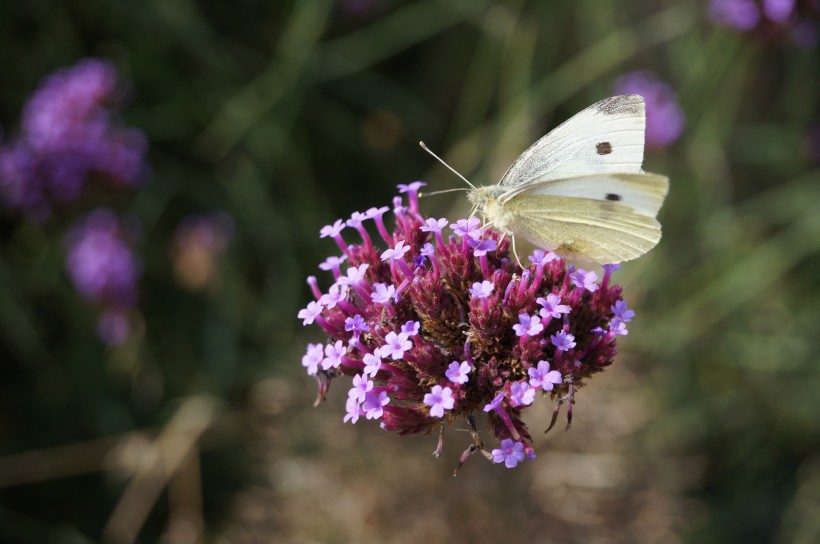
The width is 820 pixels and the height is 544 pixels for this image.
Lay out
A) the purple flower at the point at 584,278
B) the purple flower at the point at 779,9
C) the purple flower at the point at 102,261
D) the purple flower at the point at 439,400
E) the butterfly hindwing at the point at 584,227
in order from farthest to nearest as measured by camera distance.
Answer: the purple flower at the point at 102,261 < the purple flower at the point at 779,9 < the butterfly hindwing at the point at 584,227 < the purple flower at the point at 584,278 < the purple flower at the point at 439,400

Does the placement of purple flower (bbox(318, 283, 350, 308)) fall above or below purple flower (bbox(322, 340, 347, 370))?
above

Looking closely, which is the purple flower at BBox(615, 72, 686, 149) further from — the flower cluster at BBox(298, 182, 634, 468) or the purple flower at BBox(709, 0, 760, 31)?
the flower cluster at BBox(298, 182, 634, 468)

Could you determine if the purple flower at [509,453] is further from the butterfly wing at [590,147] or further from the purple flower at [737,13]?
the purple flower at [737,13]

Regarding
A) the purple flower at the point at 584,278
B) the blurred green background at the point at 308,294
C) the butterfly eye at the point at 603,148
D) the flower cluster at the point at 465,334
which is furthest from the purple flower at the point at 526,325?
the blurred green background at the point at 308,294

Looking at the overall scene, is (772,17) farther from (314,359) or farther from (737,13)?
(314,359)

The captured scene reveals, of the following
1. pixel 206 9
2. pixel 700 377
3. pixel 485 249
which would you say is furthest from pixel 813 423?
pixel 206 9

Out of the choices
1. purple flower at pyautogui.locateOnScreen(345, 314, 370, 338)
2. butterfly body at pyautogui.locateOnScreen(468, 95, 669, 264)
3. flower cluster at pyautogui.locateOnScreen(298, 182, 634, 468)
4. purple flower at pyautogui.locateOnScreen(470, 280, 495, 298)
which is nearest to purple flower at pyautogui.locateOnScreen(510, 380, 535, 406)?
flower cluster at pyautogui.locateOnScreen(298, 182, 634, 468)

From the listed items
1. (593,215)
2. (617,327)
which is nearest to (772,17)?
(593,215)

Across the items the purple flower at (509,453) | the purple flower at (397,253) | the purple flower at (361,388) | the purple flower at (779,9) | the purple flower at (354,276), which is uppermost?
the purple flower at (779,9)
